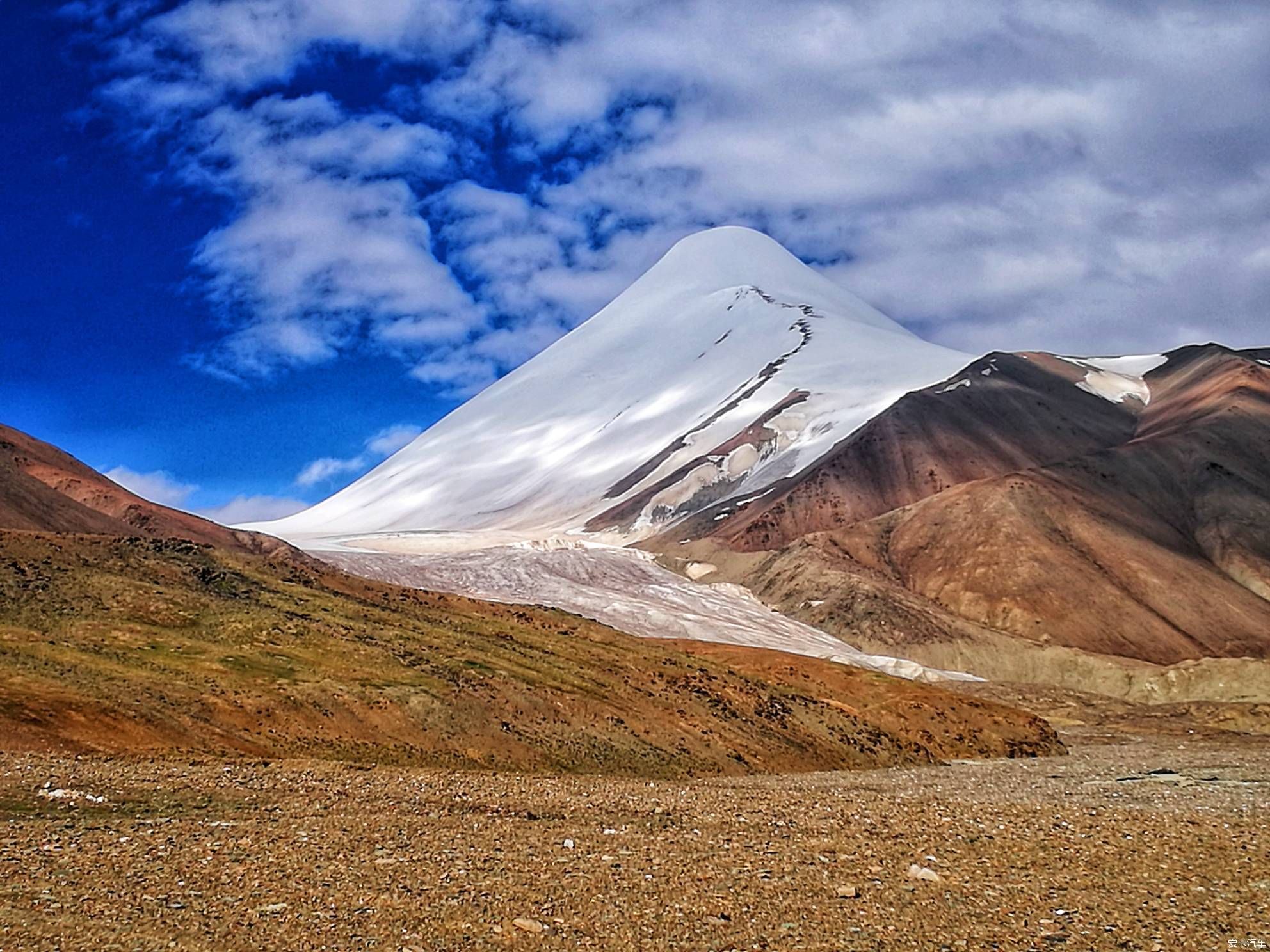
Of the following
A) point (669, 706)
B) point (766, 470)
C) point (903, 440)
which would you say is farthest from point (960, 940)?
point (766, 470)

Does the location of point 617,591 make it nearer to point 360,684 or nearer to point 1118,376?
point 360,684

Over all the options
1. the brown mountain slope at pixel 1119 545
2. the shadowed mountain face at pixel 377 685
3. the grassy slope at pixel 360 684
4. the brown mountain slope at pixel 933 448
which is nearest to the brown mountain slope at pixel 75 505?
the shadowed mountain face at pixel 377 685

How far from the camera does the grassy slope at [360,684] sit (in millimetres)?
23344

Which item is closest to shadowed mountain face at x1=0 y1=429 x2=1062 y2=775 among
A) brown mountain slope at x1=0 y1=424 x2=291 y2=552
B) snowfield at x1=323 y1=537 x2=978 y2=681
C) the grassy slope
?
the grassy slope

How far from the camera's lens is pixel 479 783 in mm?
21562

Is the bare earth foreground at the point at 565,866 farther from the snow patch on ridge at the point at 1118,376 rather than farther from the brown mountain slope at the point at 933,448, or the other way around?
the snow patch on ridge at the point at 1118,376

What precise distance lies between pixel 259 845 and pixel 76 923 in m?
3.71

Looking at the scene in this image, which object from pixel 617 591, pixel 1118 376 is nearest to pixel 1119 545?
pixel 617 591

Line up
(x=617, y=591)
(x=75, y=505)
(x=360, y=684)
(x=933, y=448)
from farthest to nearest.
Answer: (x=933, y=448)
(x=617, y=591)
(x=75, y=505)
(x=360, y=684)

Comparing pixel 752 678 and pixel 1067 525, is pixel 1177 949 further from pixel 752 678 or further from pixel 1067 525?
pixel 1067 525

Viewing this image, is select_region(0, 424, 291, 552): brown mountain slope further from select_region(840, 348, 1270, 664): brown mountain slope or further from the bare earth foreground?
select_region(840, 348, 1270, 664): brown mountain slope

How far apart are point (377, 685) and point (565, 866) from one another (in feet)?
46.9

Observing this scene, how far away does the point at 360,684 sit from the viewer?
27516 millimetres

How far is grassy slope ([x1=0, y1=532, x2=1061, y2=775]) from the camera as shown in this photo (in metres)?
23.3
